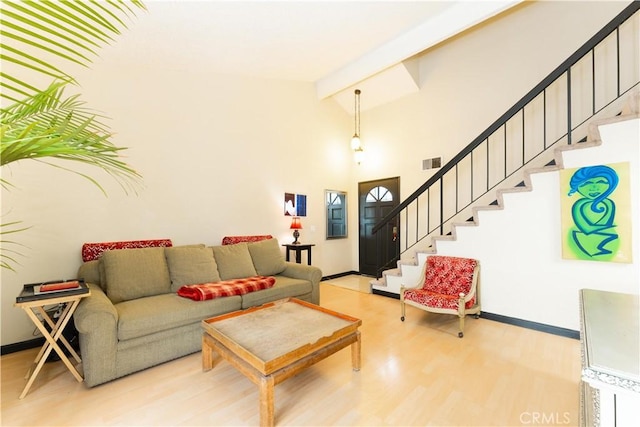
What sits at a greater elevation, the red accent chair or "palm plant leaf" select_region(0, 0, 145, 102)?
"palm plant leaf" select_region(0, 0, 145, 102)

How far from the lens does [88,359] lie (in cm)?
214

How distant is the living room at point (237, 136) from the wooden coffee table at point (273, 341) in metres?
1.94

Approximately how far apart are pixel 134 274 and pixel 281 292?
5.01 feet

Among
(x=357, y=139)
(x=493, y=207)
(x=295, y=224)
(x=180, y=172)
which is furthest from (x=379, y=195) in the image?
(x=180, y=172)

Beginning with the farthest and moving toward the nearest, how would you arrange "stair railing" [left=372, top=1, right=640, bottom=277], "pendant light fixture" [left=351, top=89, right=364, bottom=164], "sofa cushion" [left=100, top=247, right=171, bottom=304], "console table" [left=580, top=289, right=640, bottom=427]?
"pendant light fixture" [left=351, top=89, right=364, bottom=164], "stair railing" [left=372, top=1, right=640, bottom=277], "sofa cushion" [left=100, top=247, right=171, bottom=304], "console table" [left=580, top=289, right=640, bottom=427]

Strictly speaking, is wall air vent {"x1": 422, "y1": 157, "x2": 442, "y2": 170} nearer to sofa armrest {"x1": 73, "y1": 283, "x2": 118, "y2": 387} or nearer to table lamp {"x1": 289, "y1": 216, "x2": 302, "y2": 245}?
table lamp {"x1": 289, "y1": 216, "x2": 302, "y2": 245}

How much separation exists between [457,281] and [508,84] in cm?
307

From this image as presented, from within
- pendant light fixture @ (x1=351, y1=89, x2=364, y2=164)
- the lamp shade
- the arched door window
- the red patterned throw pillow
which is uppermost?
pendant light fixture @ (x1=351, y1=89, x2=364, y2=164)

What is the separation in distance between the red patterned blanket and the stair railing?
8.39 feet

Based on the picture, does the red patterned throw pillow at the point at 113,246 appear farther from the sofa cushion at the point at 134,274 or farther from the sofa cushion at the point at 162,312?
the sofa cushion at the point at 162,312

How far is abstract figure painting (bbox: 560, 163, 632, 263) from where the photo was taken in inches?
102

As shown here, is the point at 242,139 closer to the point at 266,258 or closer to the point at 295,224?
the point at 295,224

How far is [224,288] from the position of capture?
295 cm

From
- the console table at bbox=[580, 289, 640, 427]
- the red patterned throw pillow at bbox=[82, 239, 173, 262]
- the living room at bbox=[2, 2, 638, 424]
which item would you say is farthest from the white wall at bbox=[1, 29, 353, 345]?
the console table at bbox=[580, 289, 640, 427]
